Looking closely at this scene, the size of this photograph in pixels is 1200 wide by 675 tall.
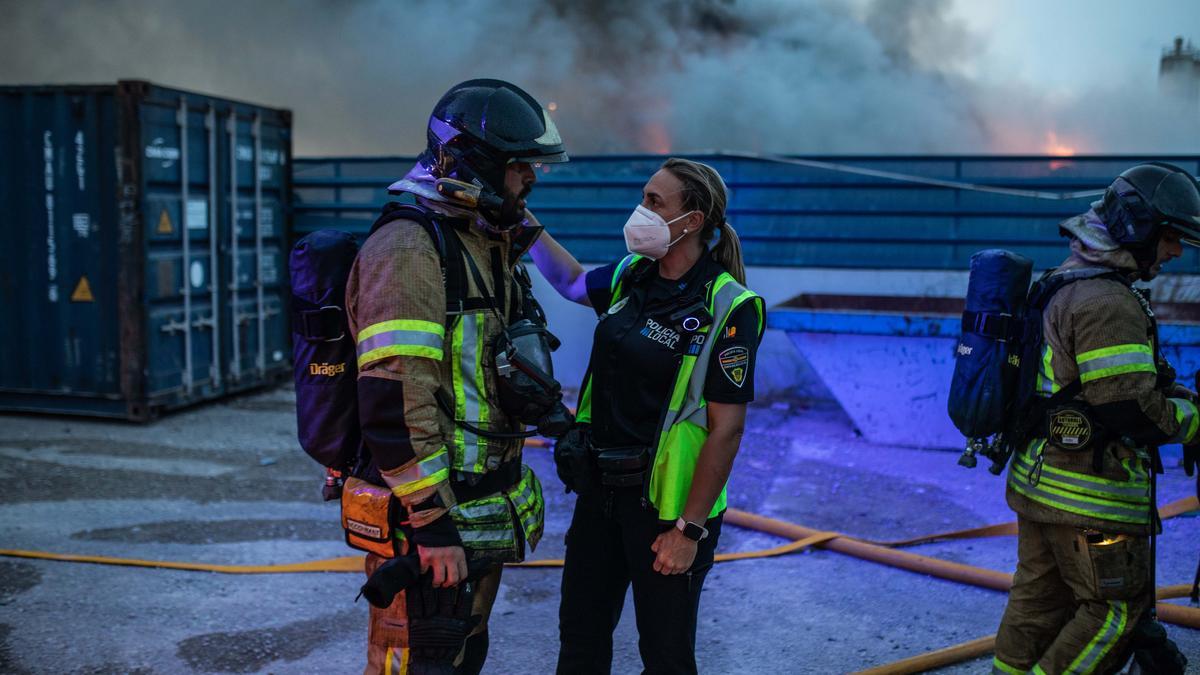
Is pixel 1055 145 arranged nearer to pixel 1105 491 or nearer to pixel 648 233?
pixel 1105 491

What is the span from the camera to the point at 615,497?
2789 mm

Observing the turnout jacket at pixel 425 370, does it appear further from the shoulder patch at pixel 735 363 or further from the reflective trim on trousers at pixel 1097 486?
the reflective trim on trousers at pixel 1097 486

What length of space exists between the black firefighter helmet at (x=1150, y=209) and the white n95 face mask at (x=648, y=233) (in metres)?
1.29

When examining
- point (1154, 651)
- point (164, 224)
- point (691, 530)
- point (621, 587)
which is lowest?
point (1154, 651)

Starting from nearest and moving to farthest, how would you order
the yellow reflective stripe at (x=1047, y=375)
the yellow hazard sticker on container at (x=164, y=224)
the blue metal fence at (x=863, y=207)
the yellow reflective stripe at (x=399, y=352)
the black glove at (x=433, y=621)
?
1. the yellow reflective stripe at (x=399, y=352)
2. the black glove at (x=433, y=621)
3. the yellow reflective stripe at (x=1047, y=375)
4. the yellow hazard sticker on container at (x=164, y=224)
5. the blue metal fence at (x=863, y=207)

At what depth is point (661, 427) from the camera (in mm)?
2691

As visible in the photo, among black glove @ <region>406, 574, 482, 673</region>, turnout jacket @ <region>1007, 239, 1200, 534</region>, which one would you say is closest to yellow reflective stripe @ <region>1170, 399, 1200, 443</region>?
turnout jacket @ <region>1007, 239, 1200, 534</region>

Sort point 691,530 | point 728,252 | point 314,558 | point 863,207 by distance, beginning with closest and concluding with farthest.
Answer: point 691,530 < point 728,252 < point 314,558 < point 863,207

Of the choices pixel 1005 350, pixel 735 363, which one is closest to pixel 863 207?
pixel 1005 350

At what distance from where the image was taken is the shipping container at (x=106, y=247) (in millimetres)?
7160

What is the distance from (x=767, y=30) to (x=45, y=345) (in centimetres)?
962

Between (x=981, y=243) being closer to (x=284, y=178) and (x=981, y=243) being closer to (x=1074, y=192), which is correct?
(x=1074, y=192)

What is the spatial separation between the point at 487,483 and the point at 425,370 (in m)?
0.39

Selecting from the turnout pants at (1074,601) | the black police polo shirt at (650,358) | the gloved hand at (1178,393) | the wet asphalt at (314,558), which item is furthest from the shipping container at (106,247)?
the gloved hand at (1178,393)
